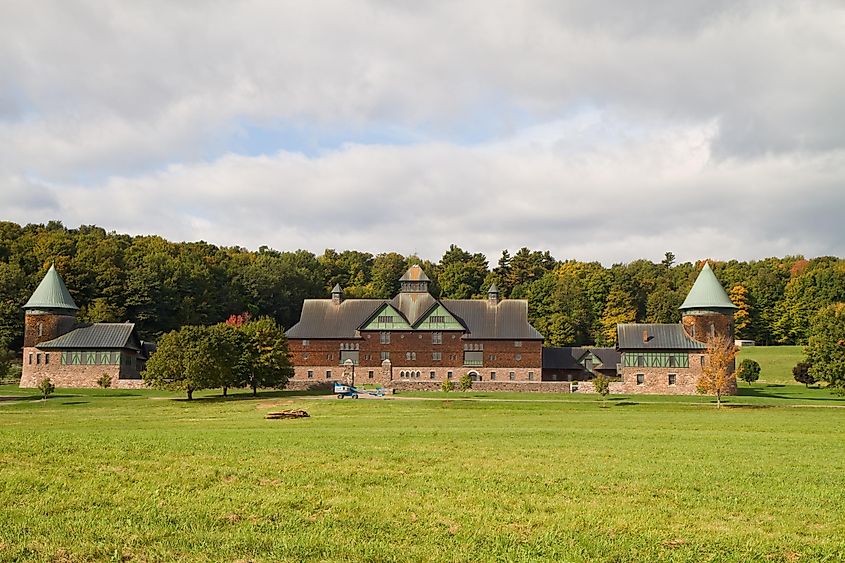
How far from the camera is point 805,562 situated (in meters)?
10.3

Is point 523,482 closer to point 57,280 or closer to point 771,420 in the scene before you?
point 771,420

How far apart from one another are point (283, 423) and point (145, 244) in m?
96.8

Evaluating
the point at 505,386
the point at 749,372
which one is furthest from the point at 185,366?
the point at 749,372

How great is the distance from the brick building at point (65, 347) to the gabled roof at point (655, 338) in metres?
44.4

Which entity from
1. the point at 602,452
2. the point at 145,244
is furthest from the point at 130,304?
the point at 602,452

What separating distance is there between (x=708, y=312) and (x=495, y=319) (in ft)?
67.0

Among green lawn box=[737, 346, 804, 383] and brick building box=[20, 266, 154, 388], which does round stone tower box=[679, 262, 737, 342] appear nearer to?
green lawn box=[737, 346, 804, 383]

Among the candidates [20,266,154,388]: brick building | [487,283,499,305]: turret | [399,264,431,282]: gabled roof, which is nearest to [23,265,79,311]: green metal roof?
[20,266,154,388]: brick building

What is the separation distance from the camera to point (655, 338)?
70.8 metres

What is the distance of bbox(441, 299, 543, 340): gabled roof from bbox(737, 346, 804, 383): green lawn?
28227 millimetres

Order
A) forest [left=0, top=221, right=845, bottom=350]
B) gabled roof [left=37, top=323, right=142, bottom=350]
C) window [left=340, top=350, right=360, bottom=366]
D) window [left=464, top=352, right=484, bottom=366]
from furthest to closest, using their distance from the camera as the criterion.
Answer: forest [left=0, top=221, right=845, bottom=350] < window [left=340, top=350, right=360, bottom=366] < window [left=464, top=352, right=484, bottom=366] < gabled roof [left=37, top=323, right=142, bottom=350]

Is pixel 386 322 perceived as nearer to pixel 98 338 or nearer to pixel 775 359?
pixel 98 338

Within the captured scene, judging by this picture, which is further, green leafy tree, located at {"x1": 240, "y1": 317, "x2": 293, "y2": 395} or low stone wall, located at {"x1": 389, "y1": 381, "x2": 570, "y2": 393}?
low stone wall, located at {"x1": 389, "y1": 381, "x2": 570, "y2": 393}

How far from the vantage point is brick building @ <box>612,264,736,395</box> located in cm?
6950
